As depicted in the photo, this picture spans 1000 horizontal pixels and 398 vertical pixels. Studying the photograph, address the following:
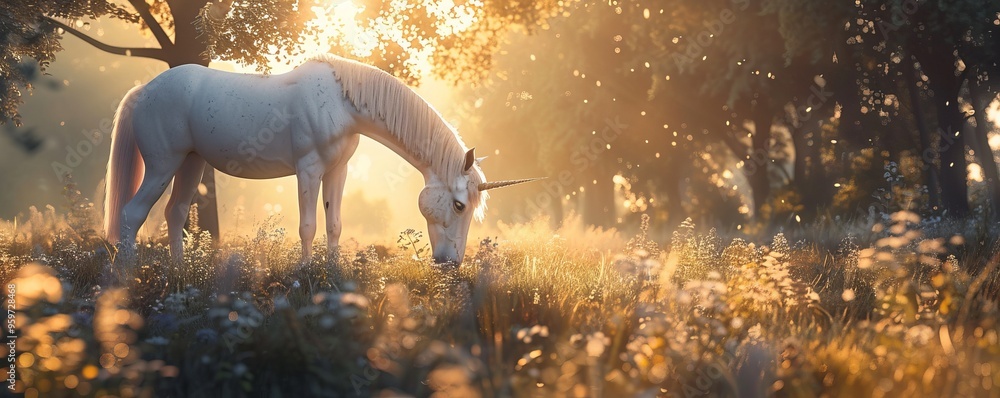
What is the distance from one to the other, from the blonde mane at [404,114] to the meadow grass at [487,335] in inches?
57.9

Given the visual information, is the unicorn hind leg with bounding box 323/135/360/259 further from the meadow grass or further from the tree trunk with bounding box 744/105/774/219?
the tree trunk with bounding box 744/105/774/219

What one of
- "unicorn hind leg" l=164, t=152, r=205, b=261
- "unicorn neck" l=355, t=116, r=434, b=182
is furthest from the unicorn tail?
"unicorn neck" l=355, t=116, r=434, b=182

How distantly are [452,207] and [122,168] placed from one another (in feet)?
13.8

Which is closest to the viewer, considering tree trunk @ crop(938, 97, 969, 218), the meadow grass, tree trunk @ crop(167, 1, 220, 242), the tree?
Answer: the meadow grass

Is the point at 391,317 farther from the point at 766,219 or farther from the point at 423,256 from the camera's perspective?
the point at 766,219

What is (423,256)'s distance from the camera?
10.7 m

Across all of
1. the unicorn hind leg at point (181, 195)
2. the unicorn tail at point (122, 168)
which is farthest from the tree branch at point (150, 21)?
the unicorn hind leg at point (181, 195)

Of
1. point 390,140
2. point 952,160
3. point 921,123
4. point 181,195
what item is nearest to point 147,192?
point 181,195

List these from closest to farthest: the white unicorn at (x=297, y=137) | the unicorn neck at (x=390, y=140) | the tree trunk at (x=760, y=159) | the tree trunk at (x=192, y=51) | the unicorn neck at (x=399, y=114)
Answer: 1. the white unicorn at (x=297, y=137)
2. the unicorn neck at (x=399, y=114)
3. the unicorn neck at (x=390, y=140)
4. the tree trunk at (x=192, y=51)
5. the tree trunk at (x=760, y=159)

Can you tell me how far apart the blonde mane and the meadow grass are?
1470 mm

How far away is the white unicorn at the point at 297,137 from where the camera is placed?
9.64 meters

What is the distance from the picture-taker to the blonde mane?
973 cm

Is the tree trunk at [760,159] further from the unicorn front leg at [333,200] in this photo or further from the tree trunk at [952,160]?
the unicorn front leg at [333,200]

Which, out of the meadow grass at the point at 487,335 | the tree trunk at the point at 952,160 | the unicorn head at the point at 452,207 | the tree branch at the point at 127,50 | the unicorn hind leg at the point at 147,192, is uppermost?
the tree branch at the point at 127,50
